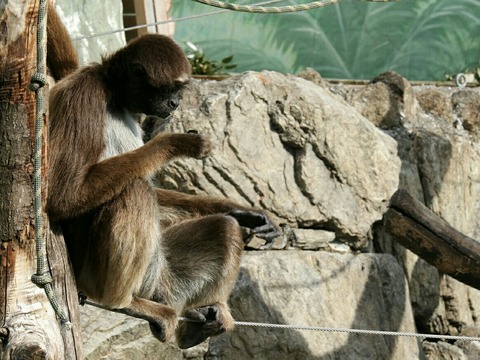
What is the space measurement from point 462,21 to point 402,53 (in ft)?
3.00

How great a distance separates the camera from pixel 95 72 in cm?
672

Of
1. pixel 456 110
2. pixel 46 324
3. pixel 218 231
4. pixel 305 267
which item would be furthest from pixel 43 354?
pixel 456 110

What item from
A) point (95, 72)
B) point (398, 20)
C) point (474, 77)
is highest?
point (95, 72)

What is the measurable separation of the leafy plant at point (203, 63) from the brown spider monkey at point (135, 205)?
13.0 ft

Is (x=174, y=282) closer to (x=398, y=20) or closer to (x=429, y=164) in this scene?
(x=429, y=164)

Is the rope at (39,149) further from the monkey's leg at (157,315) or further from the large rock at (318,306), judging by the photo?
the large rock at (318,306)

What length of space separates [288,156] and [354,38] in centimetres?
291

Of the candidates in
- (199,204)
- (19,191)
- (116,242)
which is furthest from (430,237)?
(19,191)

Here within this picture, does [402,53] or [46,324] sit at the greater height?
[46,324]

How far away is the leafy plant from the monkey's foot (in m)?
→ 4.74

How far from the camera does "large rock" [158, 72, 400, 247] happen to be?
31.0ft

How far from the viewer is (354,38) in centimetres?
1220

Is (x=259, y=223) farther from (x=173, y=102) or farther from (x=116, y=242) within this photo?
(x=116, y=242)

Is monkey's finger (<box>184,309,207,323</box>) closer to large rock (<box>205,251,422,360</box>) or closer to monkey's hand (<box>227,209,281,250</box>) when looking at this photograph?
monkey's hand (<box>227,209,281,250</box>)
